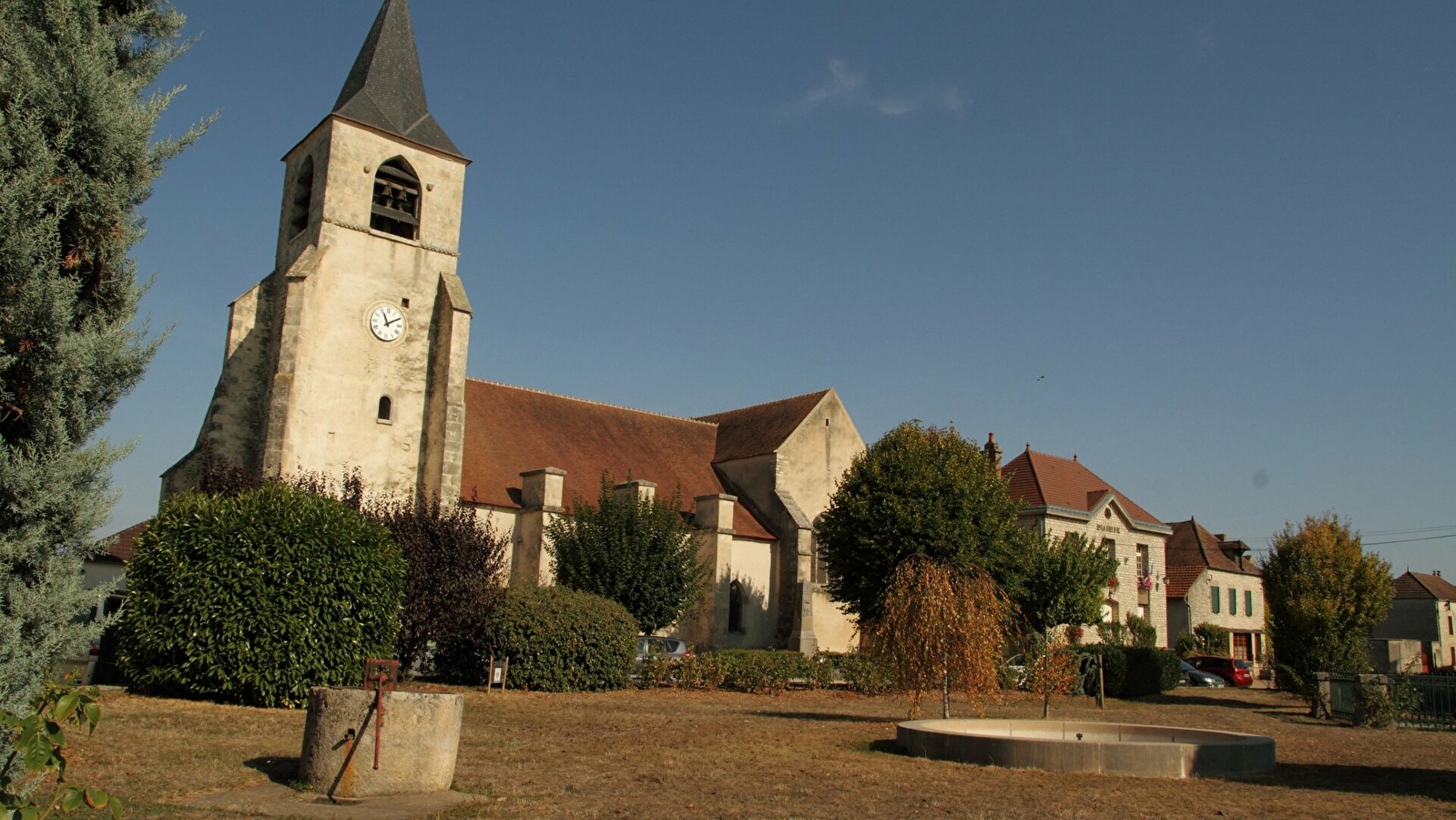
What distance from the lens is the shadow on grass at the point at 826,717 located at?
682 inches

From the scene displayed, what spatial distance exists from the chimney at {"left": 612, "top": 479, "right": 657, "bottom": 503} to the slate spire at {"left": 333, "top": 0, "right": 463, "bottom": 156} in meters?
10.4

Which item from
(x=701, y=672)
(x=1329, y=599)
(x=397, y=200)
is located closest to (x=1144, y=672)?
(x=1329, y=599)

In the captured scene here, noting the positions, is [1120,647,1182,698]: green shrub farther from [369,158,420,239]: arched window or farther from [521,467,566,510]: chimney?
[369,158,420,239]: arched window

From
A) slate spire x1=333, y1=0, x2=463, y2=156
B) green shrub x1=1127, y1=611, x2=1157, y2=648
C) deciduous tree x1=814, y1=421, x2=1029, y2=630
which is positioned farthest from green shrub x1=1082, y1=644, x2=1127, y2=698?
slate spire x1=333, y1=0, x2=463, y2=156

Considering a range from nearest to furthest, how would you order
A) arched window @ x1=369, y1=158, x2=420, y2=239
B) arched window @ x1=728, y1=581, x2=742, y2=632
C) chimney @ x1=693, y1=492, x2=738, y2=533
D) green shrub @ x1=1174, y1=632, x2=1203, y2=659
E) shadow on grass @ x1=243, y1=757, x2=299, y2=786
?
shadow on grass @ x1=243, y1=757, x2=299, y2=786
arched window @ x1=369, y1=158, x2=420, y2=239
chimney @ x1=693, y1=492, x2=738, y2=533
arched window @ x1=728, y1=581, x2=742, y2=632
green shrub @ x1=1174, y1=632, x2=1203, y2=659

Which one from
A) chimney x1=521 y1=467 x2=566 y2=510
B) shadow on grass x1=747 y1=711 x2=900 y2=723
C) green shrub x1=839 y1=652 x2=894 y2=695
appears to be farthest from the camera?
chimney x1=521 y1=467 x2=566 y2=510

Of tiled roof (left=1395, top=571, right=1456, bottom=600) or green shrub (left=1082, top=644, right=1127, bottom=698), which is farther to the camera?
tiled roof (left=1395, top=571, right=1456, bottom=600)

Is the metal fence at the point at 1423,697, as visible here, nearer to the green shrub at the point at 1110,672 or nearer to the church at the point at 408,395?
the green shrub at the point at 1110,672

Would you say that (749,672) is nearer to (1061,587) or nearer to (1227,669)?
(1061,587)

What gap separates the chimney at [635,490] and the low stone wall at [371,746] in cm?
1908

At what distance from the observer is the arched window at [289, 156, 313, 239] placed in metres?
27.7

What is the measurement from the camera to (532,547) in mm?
27938

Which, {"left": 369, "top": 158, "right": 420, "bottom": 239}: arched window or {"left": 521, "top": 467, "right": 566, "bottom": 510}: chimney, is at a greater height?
{"left": 369, "top": 158, "right": 420, "bottom": 239}: arched window

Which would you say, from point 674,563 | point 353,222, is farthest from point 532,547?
point 353,222
